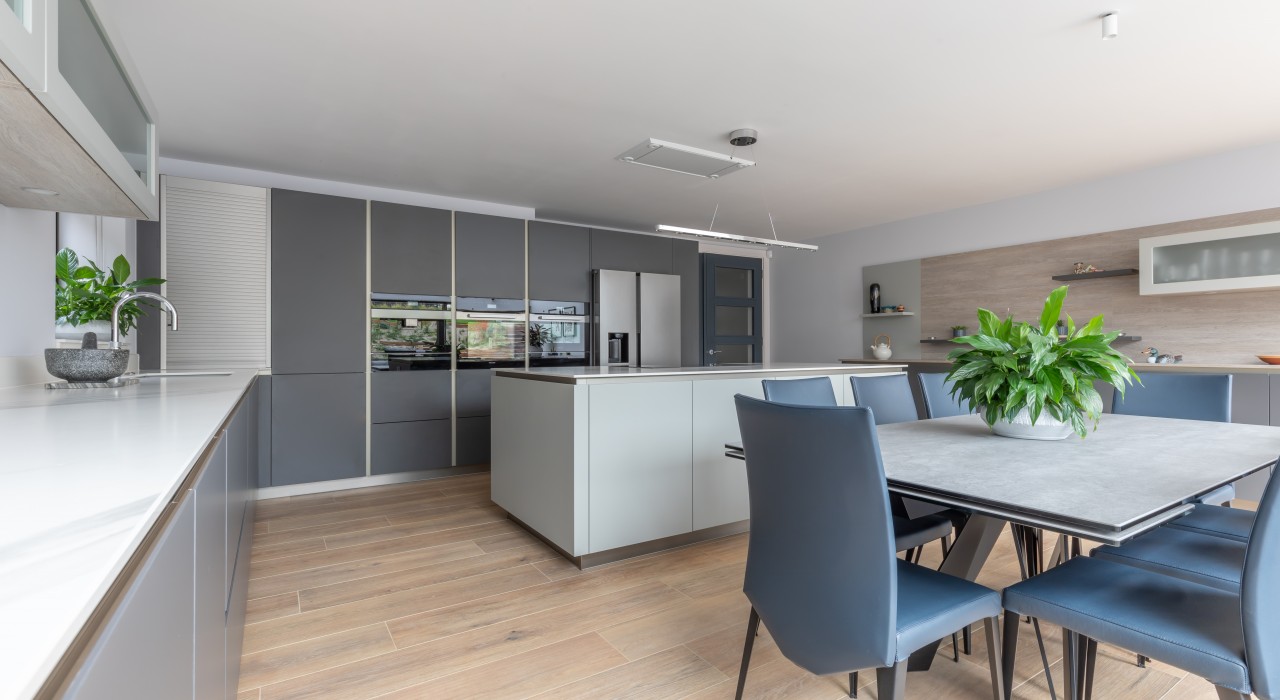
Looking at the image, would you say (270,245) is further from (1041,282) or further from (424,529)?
(1041,282)

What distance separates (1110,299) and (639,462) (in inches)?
178

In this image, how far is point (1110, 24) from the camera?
2.50 meters

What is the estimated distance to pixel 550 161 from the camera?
431cm

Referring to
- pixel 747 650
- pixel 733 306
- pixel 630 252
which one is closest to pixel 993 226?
pixel 733 306

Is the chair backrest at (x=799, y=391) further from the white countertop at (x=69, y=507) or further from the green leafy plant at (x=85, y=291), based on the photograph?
the green leafy plant at (x=85, y=291)

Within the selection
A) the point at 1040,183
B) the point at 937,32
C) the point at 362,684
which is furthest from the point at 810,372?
the point at 1040,183

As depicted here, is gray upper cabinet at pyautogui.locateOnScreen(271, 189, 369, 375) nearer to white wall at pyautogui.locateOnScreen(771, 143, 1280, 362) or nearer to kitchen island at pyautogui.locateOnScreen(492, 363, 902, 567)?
kitchen island at pyautogui.locateOnScreen(492, 363, 902, 567)

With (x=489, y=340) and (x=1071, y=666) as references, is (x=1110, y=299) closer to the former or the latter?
(x=1071, y=666)

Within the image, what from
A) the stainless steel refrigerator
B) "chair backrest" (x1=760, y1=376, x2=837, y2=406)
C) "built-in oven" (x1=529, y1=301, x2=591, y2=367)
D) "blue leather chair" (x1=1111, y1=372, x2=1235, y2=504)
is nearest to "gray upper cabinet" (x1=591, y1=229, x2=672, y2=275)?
the stainless steel refrigerator

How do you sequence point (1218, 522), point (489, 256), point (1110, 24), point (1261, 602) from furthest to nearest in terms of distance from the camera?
point (489, 256) < point (1110, 24) < point (1218, 522) < point (1261, 602)

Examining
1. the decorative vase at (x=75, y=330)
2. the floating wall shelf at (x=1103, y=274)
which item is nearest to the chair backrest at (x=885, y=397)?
the floating wall shelf at (x=1103, y=274)

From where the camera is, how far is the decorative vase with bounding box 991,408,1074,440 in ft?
6.32

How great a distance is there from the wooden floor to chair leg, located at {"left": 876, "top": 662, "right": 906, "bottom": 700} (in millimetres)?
591

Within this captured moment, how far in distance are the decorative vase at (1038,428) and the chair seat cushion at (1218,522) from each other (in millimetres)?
382
